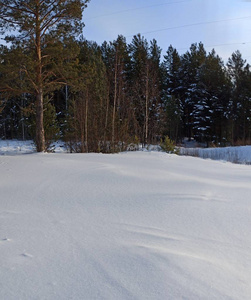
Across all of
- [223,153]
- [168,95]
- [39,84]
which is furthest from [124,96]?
[168,95]

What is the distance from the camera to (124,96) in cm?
1947

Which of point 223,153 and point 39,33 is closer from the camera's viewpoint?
point 39,33

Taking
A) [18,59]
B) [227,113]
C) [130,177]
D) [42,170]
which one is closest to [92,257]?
[130,177]

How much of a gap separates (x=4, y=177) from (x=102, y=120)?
9.57 m

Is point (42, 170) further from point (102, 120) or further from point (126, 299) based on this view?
point (102, 120)

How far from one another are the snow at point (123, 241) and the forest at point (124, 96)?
7.54 m

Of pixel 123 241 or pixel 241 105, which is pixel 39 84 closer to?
pixel 123 241

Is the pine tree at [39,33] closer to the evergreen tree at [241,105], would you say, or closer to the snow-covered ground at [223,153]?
the snow-covered ground at [223,153]

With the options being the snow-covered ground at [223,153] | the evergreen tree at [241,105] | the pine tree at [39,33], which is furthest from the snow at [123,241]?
the evergreen tree at [241,105]

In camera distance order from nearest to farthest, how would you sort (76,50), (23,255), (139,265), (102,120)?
(139,265)
(23,255)
(76,50)
(102,120)

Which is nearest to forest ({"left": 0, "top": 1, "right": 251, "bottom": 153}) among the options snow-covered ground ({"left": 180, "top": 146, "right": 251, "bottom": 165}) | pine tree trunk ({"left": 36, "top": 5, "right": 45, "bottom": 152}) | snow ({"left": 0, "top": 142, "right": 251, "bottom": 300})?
pine tree trunk ({"left": 36, "top": 5, "right": 45, "bottom": 152})

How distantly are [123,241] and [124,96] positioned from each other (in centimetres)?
1777

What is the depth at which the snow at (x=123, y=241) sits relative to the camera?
5.28 ft

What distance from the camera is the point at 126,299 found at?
1488mm
